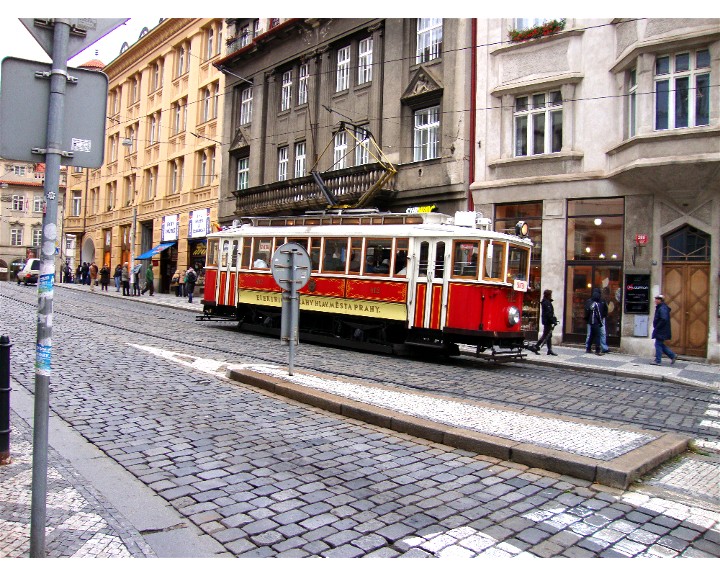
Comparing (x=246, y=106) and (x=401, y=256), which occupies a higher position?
(x=246, y=106)

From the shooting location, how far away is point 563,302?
1808cm

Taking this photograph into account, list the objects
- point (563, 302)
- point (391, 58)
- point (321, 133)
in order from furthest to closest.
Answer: point (321, 133) < point (391, 58) < point (563, 302)

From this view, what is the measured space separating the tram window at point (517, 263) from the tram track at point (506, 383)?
6.65 feet

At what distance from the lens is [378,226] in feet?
46.2

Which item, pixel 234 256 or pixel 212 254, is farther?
pixel 212 254

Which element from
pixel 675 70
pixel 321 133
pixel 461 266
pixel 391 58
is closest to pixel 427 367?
pixel 461 266

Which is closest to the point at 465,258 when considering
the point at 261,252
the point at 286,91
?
the point at 261,252

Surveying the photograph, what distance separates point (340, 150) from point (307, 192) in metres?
2.33

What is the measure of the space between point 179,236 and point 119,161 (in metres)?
14.4

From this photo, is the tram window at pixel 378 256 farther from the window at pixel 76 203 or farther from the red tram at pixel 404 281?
the window at pixel 76 203

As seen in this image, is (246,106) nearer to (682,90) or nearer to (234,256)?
(234,256)

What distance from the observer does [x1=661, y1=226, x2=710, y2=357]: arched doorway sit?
51.0ft

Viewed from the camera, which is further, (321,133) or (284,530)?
(321,133)
